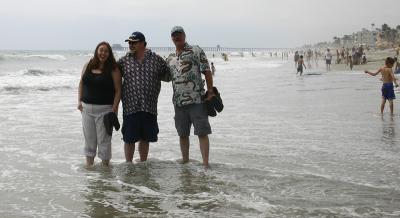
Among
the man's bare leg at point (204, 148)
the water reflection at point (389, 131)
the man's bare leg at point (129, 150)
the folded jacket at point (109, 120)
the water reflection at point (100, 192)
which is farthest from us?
the water reflection at point (389, 131)

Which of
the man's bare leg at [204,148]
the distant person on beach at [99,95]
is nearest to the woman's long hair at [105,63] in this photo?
the distant person on beach at [99,95]

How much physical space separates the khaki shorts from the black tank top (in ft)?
0.26

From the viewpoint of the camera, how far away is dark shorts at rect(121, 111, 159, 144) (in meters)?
6.07

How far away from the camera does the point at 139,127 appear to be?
6.14 meters

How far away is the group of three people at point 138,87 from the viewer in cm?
591

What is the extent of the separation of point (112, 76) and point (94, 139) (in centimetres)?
89

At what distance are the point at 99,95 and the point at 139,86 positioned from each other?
0.51m

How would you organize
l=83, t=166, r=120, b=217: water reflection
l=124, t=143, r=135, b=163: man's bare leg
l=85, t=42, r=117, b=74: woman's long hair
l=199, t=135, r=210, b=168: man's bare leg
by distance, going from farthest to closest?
l=124, t=143, r=135, b=163: man's bare leg < l=199, t=135, r=210, b=168: man's bare leg < l=85, t=42, r=117, b=74: woman's long hair < l=83, t=166, r=120, b=217: water reflection

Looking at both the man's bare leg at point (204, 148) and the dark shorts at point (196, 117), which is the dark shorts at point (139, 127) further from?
the man's bare leg at point (204, 148)

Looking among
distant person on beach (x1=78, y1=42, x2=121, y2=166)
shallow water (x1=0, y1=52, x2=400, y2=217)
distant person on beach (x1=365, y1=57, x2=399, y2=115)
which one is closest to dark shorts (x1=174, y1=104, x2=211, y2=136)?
shallow water (x1=0, y1=52, x2=400, y2=217)

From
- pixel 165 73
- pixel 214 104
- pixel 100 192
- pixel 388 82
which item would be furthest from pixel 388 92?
pixel 100 192

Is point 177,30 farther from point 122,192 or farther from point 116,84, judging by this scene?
point 122,192

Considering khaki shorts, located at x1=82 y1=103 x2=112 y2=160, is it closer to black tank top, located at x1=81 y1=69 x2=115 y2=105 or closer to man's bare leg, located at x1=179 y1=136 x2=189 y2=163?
black tank top, located at x1=81 y1=69 x2=115 y2=105

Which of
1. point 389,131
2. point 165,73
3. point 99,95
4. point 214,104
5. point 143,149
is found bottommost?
point 389,131
